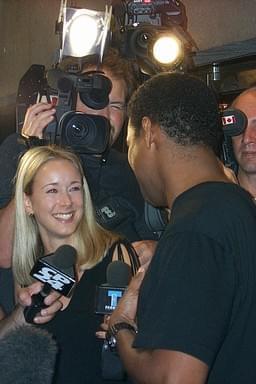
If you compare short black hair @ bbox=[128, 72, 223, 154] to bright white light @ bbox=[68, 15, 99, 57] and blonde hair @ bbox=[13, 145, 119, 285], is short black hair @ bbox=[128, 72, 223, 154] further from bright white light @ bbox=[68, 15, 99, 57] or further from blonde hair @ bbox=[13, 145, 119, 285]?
bright white light @ bbox=[68, 15, 99, 57]

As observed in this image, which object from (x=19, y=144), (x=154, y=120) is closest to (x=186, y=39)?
(x=19, y=144)

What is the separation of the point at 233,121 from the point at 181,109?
1131 millimetres

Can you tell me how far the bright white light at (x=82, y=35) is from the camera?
2.77 m

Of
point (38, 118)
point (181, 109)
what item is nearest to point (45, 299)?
point (181, 109)

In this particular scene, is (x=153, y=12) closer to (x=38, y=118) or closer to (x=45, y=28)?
(x=38, y=118)

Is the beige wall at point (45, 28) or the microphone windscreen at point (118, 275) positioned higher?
the beige wall at point (45, 28)

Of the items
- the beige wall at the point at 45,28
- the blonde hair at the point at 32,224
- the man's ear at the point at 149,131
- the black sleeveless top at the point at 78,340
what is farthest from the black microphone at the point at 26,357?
the beige wall at the point at 45,28

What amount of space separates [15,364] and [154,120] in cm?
82

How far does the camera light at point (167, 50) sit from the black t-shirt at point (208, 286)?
1.45m

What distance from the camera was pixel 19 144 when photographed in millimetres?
2678

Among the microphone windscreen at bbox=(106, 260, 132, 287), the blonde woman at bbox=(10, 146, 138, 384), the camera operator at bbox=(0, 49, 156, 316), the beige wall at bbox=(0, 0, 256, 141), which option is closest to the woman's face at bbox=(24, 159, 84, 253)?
the blonde woman at bbox=(10, 146, 138, 384)

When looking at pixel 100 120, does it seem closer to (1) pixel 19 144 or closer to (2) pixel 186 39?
(1) pixel 19 144

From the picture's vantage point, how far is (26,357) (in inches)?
44.6

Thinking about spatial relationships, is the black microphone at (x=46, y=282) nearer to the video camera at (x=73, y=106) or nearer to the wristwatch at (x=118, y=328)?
the wristwatch at (x=118, y=328)
